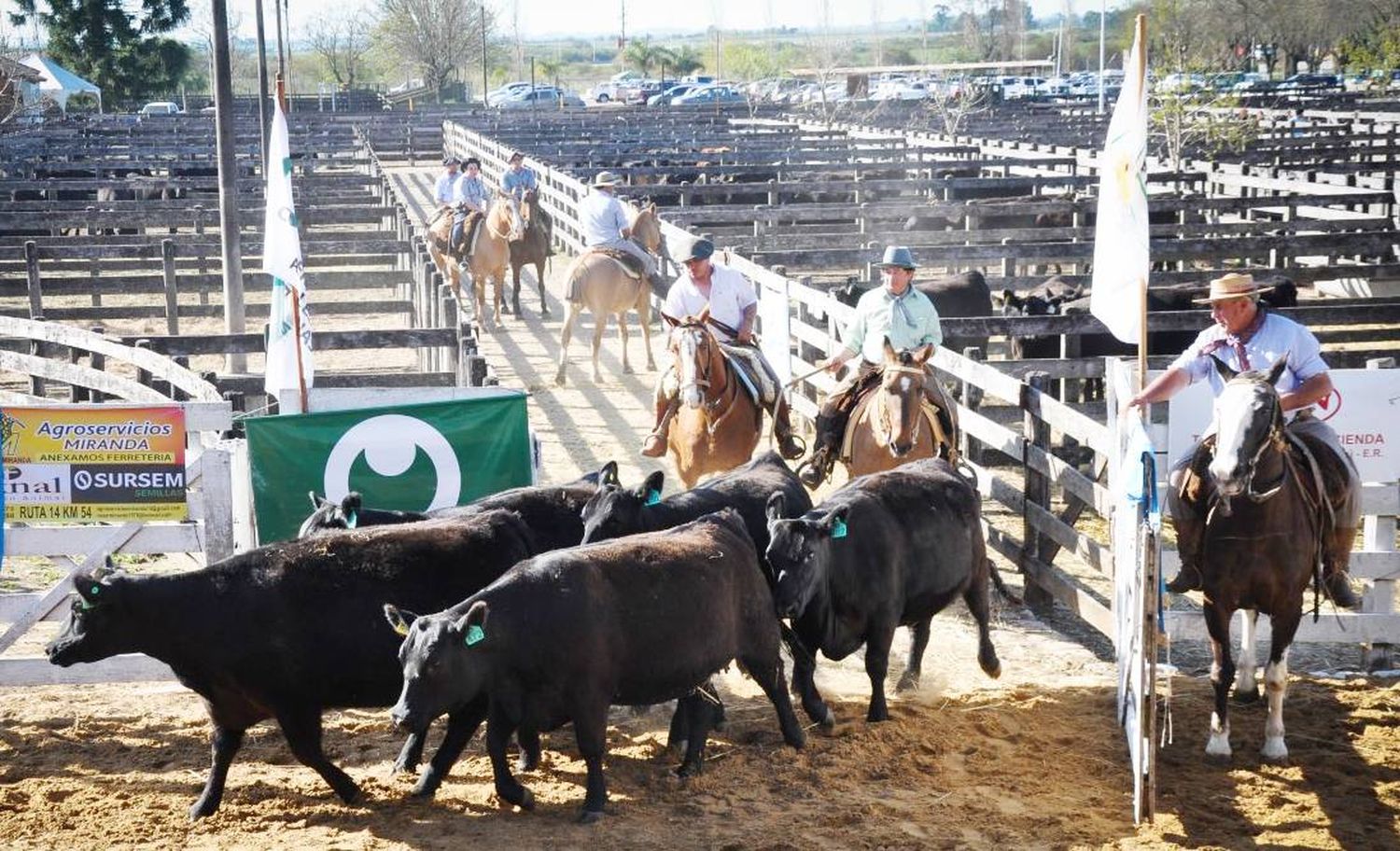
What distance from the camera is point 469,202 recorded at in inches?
987

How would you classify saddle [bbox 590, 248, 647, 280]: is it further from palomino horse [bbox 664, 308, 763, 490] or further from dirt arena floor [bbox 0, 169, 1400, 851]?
dirt arena floor [bbox 0, 169, 1400, 851]

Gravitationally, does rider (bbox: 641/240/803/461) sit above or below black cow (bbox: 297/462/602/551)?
above

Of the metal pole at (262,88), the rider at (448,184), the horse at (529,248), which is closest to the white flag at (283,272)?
the horse at (529,248)

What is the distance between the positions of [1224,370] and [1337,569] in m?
1.31

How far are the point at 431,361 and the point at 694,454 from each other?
641cm

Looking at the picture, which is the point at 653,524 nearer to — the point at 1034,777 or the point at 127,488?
the point at 1034,777

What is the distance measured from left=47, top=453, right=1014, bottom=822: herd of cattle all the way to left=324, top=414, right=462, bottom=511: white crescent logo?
0.71 metres

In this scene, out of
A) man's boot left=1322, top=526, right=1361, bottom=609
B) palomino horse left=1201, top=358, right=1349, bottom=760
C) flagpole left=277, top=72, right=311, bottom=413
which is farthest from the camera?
flagpole left=277, top=72, right=311, bottom=413

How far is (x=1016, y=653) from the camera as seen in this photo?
9.57 metres

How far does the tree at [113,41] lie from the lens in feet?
247

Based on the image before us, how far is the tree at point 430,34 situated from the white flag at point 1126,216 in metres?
87.8

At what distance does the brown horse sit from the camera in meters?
7.63

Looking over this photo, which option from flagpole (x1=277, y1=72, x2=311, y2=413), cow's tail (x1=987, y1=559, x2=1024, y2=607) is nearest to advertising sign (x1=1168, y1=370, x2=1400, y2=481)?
cow's tail (x1=987, y1=559, x2=1024, y2=607)

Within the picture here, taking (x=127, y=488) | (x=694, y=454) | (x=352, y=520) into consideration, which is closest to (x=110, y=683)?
(x=127, y=488)
